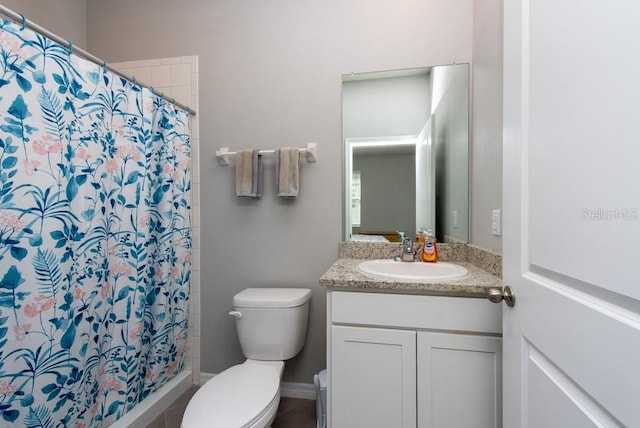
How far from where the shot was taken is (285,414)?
5.13ft

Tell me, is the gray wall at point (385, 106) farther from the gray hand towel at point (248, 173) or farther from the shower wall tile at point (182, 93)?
the shower wall tile at point (182, 93)

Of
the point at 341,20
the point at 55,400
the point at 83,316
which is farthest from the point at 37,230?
the point at 341,20

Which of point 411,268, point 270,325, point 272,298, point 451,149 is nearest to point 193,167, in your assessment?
point 272,298

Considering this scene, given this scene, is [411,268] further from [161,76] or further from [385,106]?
[161,76]

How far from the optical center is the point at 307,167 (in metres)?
1.69

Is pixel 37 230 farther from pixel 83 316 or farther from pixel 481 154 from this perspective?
pixel 481 154

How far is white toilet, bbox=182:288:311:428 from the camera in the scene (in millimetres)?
1022

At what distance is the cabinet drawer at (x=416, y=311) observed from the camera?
101cm

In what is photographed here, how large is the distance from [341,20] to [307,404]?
7.55ft

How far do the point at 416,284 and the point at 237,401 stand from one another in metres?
0.83

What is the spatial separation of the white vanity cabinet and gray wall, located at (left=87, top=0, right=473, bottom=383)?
1.88ft

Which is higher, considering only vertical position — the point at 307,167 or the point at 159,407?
the point at 307,167

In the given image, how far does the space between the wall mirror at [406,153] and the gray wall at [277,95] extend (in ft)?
0.25

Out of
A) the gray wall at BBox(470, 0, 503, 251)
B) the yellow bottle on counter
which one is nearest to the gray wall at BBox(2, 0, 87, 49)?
the gray wall at BBox(470, 0, 503, 251)
